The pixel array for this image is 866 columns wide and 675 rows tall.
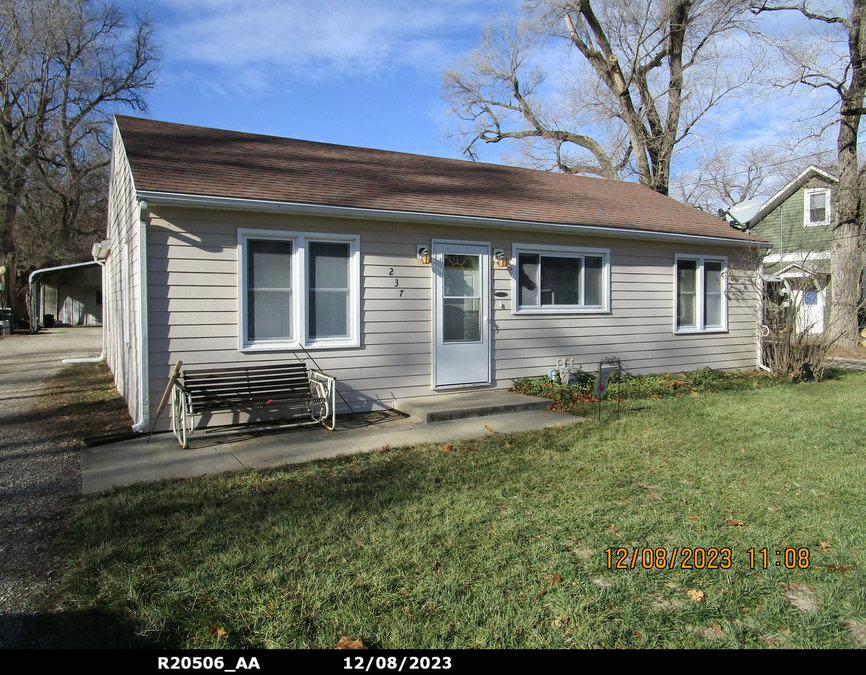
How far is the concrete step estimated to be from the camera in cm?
764

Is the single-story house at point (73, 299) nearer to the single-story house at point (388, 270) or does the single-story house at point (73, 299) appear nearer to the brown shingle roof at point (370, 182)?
the single-story house at point (388, 270)

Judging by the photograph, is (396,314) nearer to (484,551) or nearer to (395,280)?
(395,280)

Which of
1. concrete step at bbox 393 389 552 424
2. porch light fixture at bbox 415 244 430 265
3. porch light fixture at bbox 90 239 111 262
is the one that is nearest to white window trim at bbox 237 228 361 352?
porch light fixture at bbox 415 244 430 265

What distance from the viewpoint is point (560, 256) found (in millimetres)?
9844

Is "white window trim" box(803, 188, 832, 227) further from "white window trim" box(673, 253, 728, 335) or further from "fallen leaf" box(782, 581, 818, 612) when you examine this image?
"fallen leaf" box(782, 581, 818, 612)

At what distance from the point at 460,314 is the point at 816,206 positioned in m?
20.2

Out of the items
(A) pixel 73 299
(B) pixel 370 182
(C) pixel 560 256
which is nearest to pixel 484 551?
(B) pixel 370 182

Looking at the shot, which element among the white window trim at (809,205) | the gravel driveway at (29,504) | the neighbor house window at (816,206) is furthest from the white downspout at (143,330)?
the neighbor house window at (816,206)

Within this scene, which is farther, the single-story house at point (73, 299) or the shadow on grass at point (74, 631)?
the single-story house at point (73, 299)

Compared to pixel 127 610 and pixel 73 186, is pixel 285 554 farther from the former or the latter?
pixel 73 186

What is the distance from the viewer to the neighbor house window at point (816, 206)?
21955 millimetres
